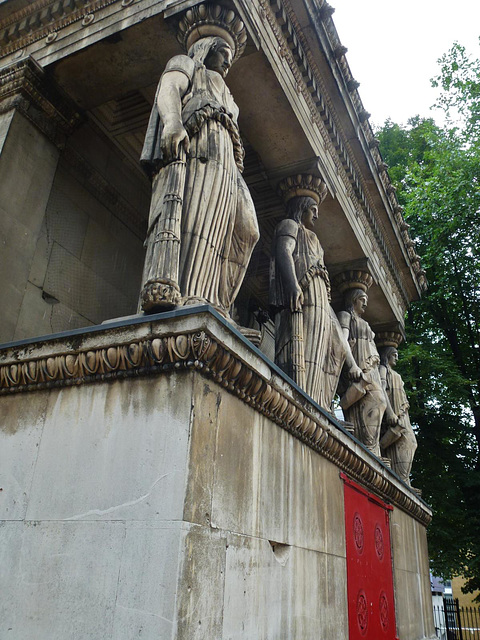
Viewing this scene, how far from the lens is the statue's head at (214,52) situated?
499cm

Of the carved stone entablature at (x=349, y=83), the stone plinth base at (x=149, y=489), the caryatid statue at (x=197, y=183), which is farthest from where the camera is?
the carved stone entablature at (x=349, y=83)

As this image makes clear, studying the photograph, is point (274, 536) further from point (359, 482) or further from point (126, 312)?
point (126, 312)

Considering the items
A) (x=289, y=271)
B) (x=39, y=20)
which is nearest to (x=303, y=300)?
(x=289, y=271)

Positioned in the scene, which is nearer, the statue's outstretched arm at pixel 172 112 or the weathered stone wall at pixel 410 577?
the statue's outstretched arm at pixel 172 112

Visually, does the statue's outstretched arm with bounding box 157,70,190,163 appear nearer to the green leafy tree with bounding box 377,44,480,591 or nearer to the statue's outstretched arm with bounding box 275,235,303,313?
the statue's outstretched arm with bounding box 275,235,303,313

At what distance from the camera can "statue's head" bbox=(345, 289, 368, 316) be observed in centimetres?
938

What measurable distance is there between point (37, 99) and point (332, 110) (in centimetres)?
418

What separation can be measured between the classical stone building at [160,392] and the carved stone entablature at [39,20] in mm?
24

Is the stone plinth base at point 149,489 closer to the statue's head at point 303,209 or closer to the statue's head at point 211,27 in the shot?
the statue's head at point 211,27

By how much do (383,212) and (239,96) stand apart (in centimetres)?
476

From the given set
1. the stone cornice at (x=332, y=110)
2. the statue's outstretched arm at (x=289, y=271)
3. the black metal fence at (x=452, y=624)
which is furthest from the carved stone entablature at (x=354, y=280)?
the black metal fence at (x=452, y=624)

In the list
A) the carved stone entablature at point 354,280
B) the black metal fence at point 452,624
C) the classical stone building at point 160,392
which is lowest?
the black metal fence at point 452,624

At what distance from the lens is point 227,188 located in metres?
4.38

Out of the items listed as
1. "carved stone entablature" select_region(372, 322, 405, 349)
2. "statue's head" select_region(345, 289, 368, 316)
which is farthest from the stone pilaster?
"carved stone entablature" select_region(372, 322, 405, 349)
